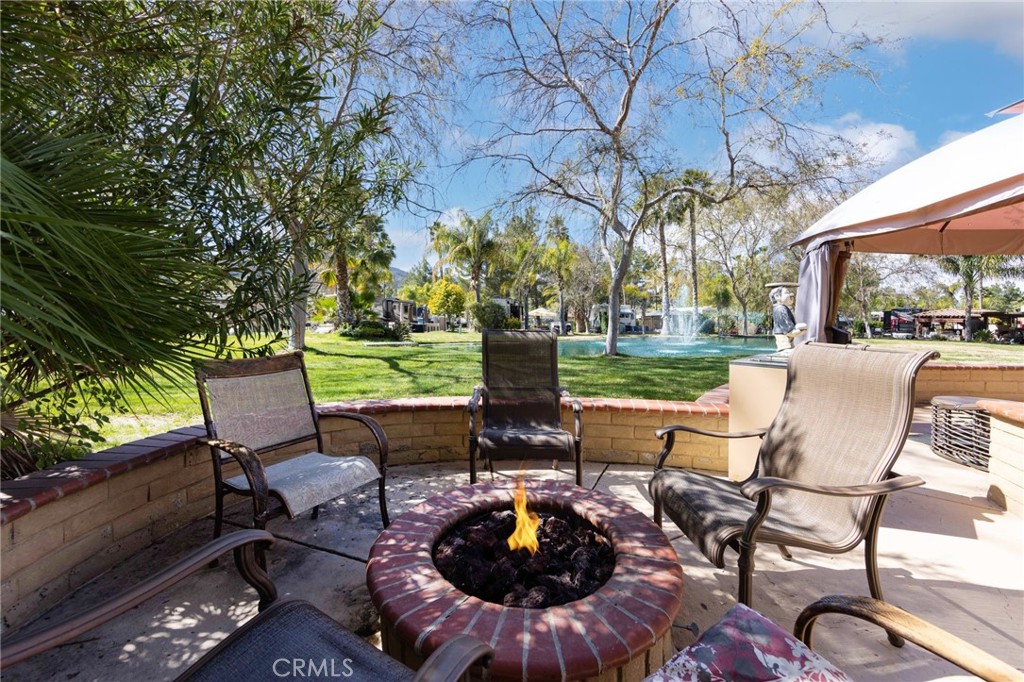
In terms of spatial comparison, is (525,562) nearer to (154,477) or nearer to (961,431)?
(154,477)

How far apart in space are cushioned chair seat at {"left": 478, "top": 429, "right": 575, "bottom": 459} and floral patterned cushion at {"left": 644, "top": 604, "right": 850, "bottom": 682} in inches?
74.5

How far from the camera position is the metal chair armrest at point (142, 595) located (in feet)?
2.80

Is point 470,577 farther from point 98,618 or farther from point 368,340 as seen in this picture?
point 368,340

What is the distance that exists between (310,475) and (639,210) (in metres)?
9.78

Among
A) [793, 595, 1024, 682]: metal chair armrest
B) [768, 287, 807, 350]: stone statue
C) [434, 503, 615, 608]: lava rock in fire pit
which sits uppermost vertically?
[768, 287, 807, 350]: stone statue

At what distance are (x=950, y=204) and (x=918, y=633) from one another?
2.64 m

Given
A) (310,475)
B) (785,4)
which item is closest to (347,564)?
(310,475)

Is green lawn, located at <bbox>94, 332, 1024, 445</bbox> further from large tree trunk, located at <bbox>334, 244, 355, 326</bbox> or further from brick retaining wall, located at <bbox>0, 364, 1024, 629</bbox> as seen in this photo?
large tree trunk, located at <bbox>334, 244, 355, 326</bbox>

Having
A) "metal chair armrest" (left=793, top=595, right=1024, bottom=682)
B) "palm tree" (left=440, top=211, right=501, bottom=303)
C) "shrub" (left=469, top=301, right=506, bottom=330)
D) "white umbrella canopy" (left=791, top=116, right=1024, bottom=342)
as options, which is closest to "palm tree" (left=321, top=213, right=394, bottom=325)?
"palm tree" (left=440, top=211, right=501, bottom=303)

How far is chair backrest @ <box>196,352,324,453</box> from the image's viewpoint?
8.18 ft

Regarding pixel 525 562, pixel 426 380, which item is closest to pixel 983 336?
pixel 426 380

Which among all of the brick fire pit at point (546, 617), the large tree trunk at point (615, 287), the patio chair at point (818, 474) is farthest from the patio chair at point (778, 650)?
the large tree trunk at point (615, 287)

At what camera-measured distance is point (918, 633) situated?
1.04 metres

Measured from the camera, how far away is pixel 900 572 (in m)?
2.31
